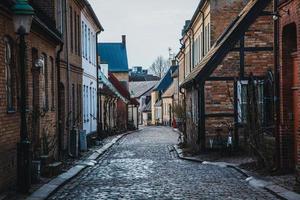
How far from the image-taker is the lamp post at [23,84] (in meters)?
12.5

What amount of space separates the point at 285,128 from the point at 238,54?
26.3 ft

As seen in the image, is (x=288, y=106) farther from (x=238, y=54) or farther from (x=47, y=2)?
(x=47, y=2)

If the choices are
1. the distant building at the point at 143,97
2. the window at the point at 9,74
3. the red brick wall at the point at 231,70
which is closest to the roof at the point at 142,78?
the distant building at the point at 143,97

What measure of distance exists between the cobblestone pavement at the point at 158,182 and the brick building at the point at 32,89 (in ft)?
4.34

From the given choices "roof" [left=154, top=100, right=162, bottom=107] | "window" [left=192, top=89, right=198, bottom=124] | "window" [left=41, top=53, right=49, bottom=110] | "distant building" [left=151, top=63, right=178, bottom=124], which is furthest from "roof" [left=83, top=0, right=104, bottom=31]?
"roof" [left=154, top=100, right=162, bottom=107]

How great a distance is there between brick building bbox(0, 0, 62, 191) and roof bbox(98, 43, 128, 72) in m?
63.6

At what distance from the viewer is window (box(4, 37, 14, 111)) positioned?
44.4 ft

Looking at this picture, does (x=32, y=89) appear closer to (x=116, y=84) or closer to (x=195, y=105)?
(x=195, y=105)

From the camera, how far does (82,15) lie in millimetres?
31625

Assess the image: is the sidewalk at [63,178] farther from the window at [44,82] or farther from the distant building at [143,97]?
the distant building at [143,97]

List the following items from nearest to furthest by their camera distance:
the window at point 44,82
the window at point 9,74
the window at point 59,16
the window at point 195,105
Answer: the window at point 9,74, the window at point 44,82, the window at point 59,16, the window at point 195,105

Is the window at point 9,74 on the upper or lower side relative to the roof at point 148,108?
upper

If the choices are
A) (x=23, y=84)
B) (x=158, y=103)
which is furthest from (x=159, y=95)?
(x=23, y=84)

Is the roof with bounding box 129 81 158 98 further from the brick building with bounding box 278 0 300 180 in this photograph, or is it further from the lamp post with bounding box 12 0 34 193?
the lamp post with bounding box 12 0 34 193
